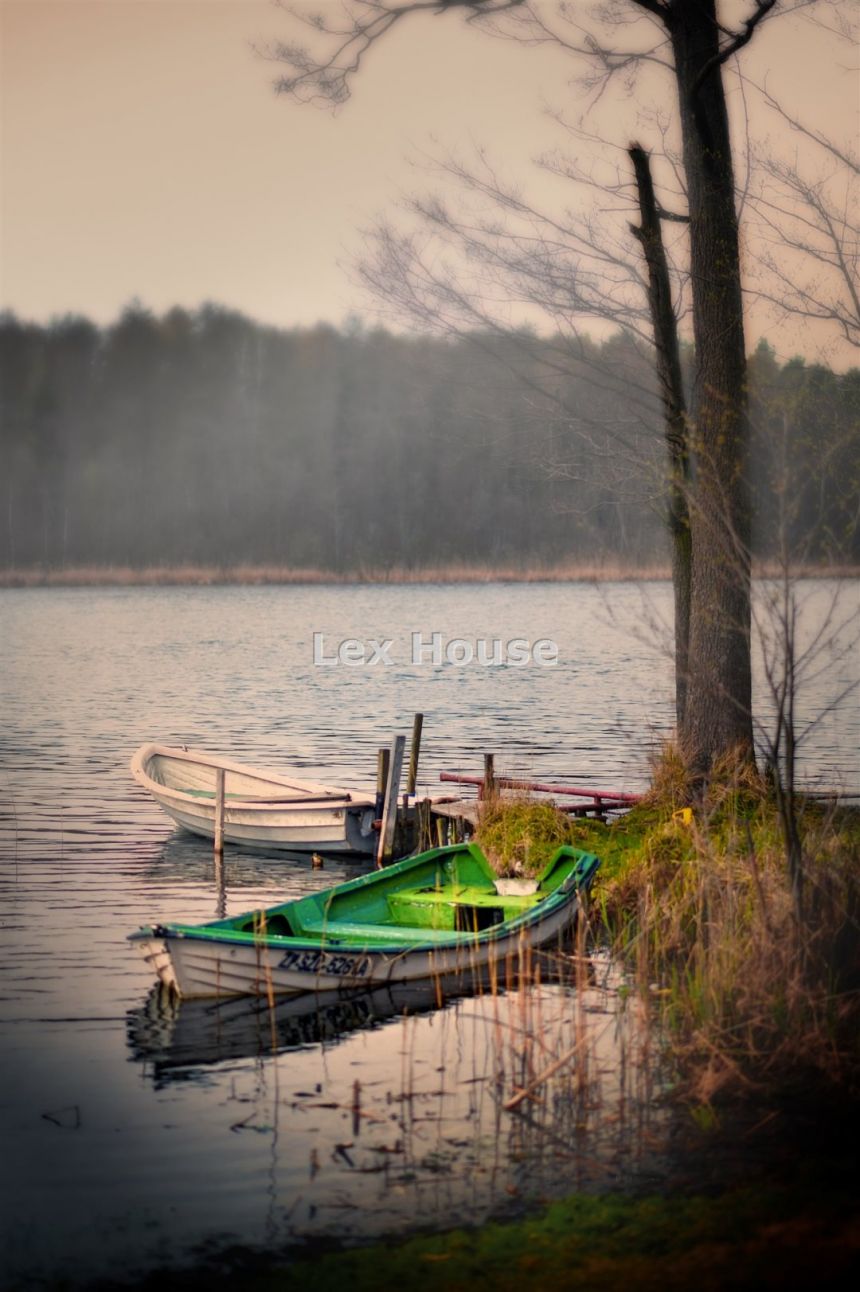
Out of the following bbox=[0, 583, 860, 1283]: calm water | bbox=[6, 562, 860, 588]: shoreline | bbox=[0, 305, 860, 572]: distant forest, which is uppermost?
bbox=[0, 305, 860, 572]: distant forest

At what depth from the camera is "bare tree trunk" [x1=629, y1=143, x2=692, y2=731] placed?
51.0 feet

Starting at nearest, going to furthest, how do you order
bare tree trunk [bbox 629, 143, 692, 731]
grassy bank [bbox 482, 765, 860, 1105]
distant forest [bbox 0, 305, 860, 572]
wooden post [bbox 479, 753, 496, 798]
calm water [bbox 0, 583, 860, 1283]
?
calm water [bbox 0, 583, 860, 1283] → grassy bank [bbox 482, 765, 860, 1105] → bare tree trunk [bbox 629, 143, 692, 731] → wooden post [bbox 479, 753, 496, 798] → distant forest [bbox 0, 305, 860, 572]

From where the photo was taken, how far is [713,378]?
13977 millimetres

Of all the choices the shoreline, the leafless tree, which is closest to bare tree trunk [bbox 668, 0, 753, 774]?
the leafless tree

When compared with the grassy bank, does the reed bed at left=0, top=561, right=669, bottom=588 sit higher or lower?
higher

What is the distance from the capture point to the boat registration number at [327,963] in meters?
10.6

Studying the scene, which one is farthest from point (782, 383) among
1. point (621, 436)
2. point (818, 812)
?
point (818, 812)

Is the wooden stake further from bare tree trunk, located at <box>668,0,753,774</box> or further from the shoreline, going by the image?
the shoreline

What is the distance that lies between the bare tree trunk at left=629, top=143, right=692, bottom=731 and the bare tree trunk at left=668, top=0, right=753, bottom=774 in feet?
3.65

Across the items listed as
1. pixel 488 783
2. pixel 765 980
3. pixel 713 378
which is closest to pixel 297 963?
pixel 765 980

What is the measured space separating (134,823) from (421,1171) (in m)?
13.2

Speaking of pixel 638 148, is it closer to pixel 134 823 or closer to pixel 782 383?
pixel 782 383

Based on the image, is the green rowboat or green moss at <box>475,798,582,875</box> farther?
green moss at <box>475,798,582,875</box>

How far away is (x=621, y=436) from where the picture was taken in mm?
16375
